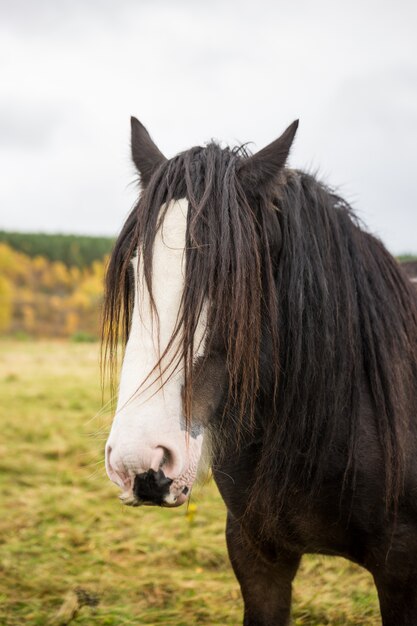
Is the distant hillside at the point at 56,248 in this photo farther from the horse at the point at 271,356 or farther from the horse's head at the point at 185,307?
Answer: the horse's head at the point at 185,307

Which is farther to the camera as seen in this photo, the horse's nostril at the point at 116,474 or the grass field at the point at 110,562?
the grass field at the point at 110,562

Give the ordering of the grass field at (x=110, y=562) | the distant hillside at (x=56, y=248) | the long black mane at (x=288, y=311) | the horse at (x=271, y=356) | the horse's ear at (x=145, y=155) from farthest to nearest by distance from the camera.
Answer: the distant hillside at (x=56, y=248) → the grass field at (x=110, y=562) → the horse's ear at (x=145, y=155) → the long black mane at (x=288, y=311) → the horse at (x=271, y=356)

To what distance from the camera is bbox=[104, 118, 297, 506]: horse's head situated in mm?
1571

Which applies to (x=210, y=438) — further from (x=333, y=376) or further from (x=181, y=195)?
(x=181, y=195)

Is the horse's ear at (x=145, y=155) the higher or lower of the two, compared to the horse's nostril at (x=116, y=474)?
higher

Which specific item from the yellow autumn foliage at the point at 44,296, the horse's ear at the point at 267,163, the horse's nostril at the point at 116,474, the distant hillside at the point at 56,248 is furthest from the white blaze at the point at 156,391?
the distant hillside at the point at 56,248

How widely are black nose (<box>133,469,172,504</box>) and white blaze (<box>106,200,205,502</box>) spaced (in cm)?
2

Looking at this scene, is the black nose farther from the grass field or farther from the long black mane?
the grass field

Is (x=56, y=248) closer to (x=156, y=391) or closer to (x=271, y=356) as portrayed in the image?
(x=271, y=356)

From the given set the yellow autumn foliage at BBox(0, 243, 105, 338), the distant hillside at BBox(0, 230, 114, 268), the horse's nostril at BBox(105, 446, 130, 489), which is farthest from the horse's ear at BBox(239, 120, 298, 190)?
the distant hillside at BBox(0, 230, 114, 268)

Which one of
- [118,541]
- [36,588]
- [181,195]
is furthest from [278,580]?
[118,541]

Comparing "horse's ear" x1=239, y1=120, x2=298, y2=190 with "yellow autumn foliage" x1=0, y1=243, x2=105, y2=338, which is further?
"yellow autumn foliage" x1=0, y1=243, x2=105, y2=338

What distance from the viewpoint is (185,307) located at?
1.66 metres

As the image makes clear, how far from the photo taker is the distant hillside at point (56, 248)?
40781mm
